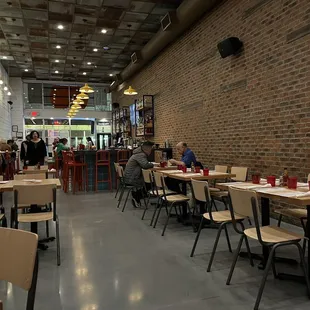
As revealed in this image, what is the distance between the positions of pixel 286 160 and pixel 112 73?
42.0 ft

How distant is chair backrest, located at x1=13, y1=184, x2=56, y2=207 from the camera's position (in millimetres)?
3553

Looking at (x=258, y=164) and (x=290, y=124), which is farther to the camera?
(x=258, y=164)

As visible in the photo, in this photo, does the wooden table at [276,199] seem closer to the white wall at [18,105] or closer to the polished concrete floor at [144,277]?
the polished concrete floor at [144,277]

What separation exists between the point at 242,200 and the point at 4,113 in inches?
578

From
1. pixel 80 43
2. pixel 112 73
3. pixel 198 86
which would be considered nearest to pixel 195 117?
pixel 198 86

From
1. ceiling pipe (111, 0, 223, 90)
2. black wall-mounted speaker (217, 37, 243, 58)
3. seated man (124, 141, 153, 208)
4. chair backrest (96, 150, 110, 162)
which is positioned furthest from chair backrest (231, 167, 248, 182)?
chair backrest (96, 150, 110, 162)

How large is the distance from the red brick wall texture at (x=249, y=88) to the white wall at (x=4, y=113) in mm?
8706

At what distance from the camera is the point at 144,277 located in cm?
314

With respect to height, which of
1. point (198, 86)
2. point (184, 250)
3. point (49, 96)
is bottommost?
point (184, 250)

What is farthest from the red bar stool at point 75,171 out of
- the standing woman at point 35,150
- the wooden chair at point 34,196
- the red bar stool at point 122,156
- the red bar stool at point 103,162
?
the wooden chair at point 34,196

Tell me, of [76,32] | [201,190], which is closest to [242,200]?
[201,190]

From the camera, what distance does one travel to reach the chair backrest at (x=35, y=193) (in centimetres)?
355

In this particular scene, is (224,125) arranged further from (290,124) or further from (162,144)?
(162,144)

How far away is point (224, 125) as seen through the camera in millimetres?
6840
